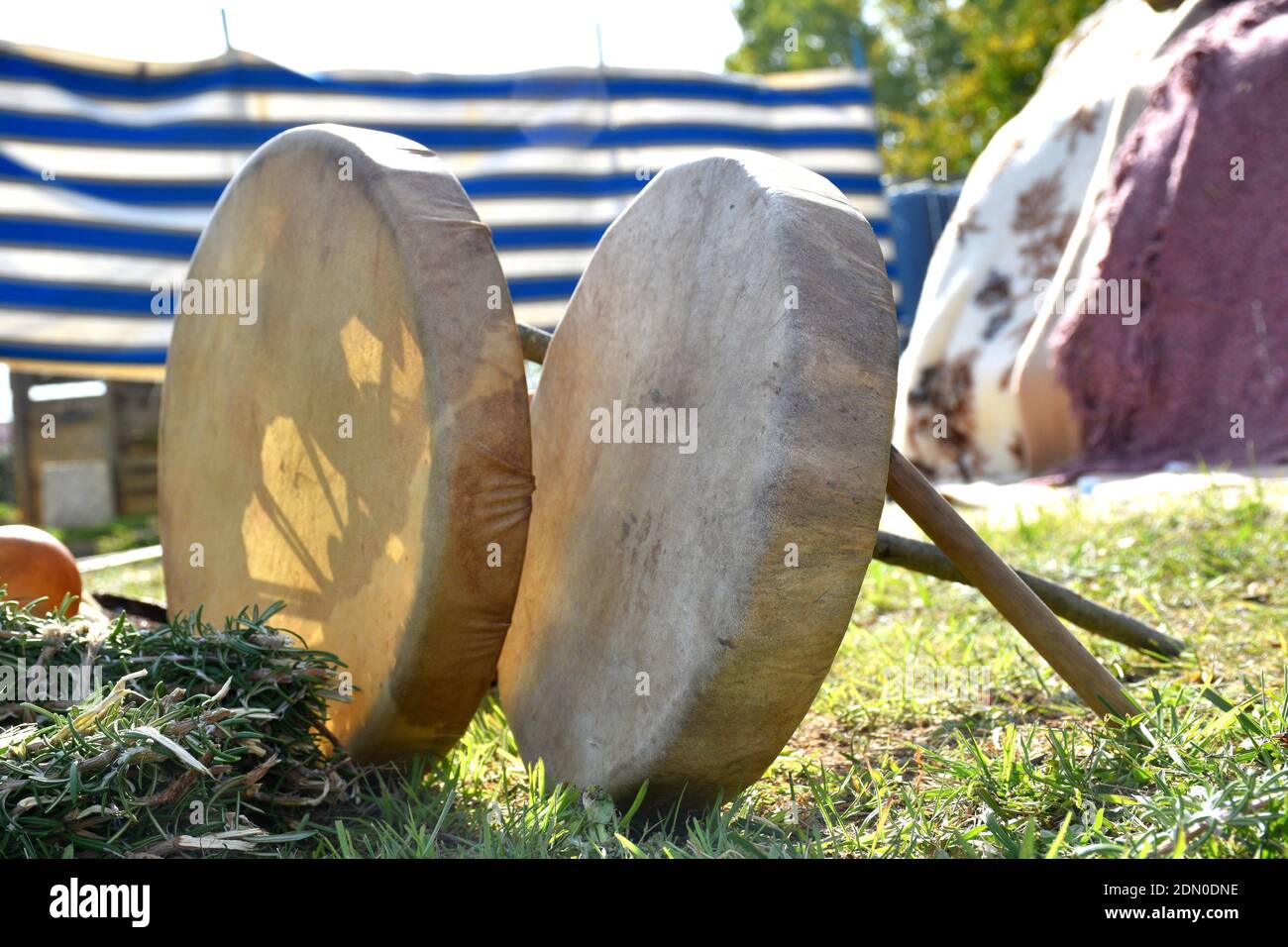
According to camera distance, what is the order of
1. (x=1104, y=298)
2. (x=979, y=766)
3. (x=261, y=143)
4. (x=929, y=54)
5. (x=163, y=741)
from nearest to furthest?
(x=163, y=741), (x=979, y=766), (x=1104, y=298), (x=261, y=143), (x=929, y=54)

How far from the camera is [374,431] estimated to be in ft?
5.81

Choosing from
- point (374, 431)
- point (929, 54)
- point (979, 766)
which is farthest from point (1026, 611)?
point (929, 54)

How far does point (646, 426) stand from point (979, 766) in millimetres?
637

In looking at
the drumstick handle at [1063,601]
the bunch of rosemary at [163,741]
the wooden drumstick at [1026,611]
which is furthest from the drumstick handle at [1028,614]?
the bunch of rosemary at [163,741]

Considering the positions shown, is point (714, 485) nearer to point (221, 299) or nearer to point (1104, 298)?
point (221, 299)

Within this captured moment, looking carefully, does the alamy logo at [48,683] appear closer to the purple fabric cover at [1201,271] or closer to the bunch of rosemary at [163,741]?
the bunch of rosemary at [163,741]

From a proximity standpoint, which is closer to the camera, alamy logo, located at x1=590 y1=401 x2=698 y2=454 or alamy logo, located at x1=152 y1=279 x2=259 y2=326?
alamy logo, located at x1=590 y1=401 x2=698 y2=454

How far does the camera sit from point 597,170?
6285 millimetres

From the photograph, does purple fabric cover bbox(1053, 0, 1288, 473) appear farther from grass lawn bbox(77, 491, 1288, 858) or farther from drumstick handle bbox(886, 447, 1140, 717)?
drumstick handle bbox(886, 447, 1140, 717)

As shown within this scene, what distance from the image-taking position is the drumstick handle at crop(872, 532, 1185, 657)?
6.51 feet

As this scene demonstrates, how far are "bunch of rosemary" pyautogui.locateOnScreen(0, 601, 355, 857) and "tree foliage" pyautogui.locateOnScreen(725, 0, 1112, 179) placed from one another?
3415 millimetres
